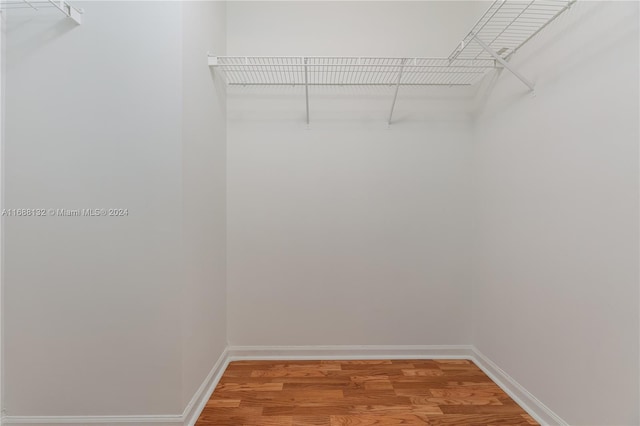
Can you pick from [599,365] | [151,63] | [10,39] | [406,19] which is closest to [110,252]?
[151,63]

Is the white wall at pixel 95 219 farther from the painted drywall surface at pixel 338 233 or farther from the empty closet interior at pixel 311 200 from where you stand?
the painted drywall surface at pixel 338 233

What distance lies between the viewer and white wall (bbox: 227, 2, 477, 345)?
90.7 inches

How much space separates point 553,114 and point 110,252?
6.95 feet

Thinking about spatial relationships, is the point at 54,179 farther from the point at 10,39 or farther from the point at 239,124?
the point at 239,124

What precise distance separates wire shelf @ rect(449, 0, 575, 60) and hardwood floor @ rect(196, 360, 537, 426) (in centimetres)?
187

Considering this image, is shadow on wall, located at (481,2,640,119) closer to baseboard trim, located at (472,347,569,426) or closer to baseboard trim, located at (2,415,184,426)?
baseboard trim, located at (472,347,569,426)

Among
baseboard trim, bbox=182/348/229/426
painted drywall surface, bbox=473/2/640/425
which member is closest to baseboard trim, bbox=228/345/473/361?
baseboard trim, bbox=182/348/229/426

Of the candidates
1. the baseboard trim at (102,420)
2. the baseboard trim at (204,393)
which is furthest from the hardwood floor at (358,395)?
the baseboard trim at (102,420)

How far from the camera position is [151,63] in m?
1.49

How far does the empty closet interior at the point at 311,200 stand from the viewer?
1.39 metres

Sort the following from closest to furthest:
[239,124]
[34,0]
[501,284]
→ [34,0] < [501,284] < [239,124]

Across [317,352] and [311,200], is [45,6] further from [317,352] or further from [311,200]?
[317,352]

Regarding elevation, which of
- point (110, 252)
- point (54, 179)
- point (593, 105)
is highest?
point (593, 105)

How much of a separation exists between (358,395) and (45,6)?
243cm
